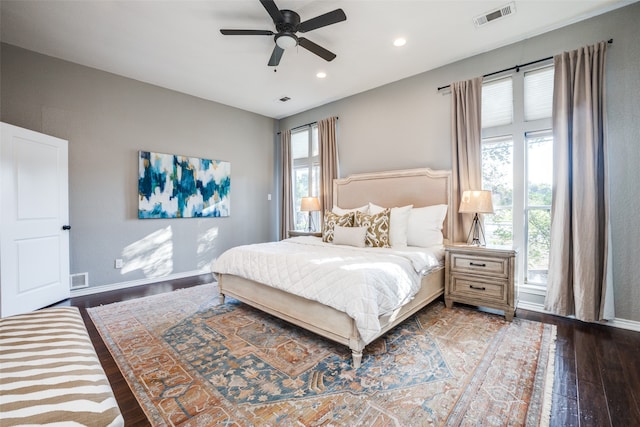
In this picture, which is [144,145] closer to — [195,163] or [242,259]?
[195,163]

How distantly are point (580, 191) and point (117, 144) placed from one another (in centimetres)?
569

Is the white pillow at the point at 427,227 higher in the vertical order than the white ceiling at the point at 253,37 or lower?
lower

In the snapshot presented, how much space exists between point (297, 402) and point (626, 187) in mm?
3442

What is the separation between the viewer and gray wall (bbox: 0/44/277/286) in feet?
11.3

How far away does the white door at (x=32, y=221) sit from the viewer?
2.89 m

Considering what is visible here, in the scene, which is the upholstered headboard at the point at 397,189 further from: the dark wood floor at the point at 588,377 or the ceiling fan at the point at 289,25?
the ceiling fan at the point at 289,25

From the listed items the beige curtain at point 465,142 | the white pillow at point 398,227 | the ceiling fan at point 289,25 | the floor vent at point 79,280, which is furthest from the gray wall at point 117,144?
the beige curtain at point 465,142

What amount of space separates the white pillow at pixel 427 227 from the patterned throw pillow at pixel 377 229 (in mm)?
345

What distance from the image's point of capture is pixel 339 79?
163 inches

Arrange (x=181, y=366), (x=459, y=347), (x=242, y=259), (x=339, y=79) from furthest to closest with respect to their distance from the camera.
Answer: (x=339, y=79)
(x=242, y=259)
(x=459, y=347)
(x=181, y=366)

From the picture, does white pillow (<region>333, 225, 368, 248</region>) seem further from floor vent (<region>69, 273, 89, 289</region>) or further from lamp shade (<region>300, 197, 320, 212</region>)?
floor vent (<region>69, 273, 89, 289</region>)

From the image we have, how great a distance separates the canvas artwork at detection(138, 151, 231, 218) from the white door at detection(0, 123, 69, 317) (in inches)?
36.6

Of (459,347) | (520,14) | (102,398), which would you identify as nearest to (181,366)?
(102,398)

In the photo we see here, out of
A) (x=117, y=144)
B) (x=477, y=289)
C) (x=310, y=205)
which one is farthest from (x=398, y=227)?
(x=117, y=144)
